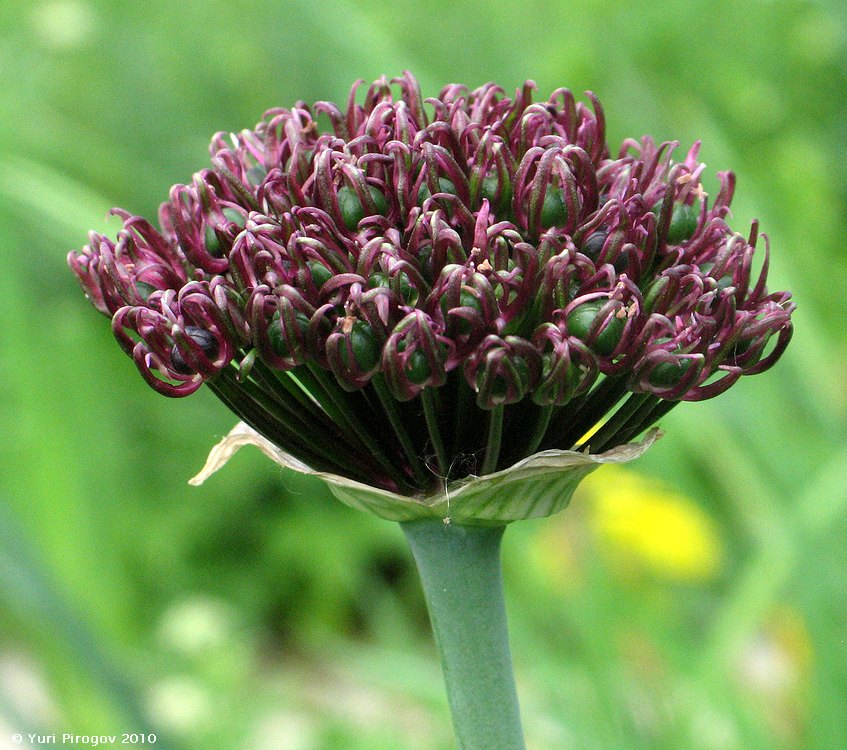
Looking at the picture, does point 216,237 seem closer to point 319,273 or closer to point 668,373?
point 319,273

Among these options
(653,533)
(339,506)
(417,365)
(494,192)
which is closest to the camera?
(417,365)

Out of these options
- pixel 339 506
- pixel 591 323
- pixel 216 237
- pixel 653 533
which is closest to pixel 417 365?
pixel 591 323

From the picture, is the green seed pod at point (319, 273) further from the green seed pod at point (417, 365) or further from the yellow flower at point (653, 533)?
the yellow flower at point (653, 533)

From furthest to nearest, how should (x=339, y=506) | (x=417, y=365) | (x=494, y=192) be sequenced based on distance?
(x=339, y=506)
(x=494, y=192)
(x=417, y=365)

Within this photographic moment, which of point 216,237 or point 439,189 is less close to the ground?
point 439,189

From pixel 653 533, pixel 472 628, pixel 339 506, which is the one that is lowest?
pixel 339 506

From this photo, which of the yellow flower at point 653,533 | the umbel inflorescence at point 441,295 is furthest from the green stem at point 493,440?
the yellow flower at point 653,533

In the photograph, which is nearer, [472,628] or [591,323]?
[591,323]

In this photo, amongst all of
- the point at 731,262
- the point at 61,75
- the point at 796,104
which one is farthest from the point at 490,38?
the point at 731,262
